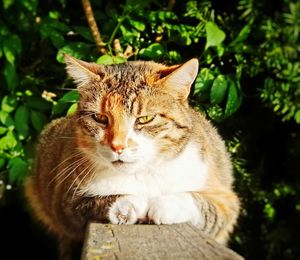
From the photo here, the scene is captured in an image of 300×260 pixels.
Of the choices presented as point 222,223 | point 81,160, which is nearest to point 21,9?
point 81,160

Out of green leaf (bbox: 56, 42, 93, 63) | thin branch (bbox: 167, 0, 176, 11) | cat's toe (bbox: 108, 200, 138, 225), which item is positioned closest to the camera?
cat's toe (bbox: 108, 200, 138, 225)

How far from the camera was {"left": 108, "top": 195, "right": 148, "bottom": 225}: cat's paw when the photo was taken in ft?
6.70

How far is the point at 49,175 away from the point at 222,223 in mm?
1011

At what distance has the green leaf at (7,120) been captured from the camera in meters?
3.27

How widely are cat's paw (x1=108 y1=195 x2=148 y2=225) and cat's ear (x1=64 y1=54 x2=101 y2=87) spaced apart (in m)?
0.61

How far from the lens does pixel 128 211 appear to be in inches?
80.6

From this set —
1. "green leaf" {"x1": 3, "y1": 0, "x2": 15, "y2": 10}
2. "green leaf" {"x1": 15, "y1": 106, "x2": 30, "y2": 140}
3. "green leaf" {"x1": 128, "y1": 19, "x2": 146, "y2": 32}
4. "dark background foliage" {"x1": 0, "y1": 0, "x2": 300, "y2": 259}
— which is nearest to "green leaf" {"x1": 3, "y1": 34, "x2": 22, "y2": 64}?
"dark background foliage" {"x1": 0, "y1": 0, "x2": 300, "y2": 259}

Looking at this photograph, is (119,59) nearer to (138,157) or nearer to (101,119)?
(101,119)

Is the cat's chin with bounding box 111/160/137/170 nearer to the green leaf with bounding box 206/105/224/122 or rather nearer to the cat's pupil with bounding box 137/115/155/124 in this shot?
the cat's pupil with bounding box 137/115/155/124

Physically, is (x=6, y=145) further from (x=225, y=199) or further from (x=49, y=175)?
(x=225, y=199)

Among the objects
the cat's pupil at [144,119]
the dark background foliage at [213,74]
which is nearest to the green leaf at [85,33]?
the dark background foliage at [213,74]

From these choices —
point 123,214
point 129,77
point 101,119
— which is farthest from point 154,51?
point 123,214

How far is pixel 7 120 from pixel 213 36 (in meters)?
1.37

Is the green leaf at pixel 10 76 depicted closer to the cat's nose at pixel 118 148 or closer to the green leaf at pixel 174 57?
the green leaf at pixel 174 57
